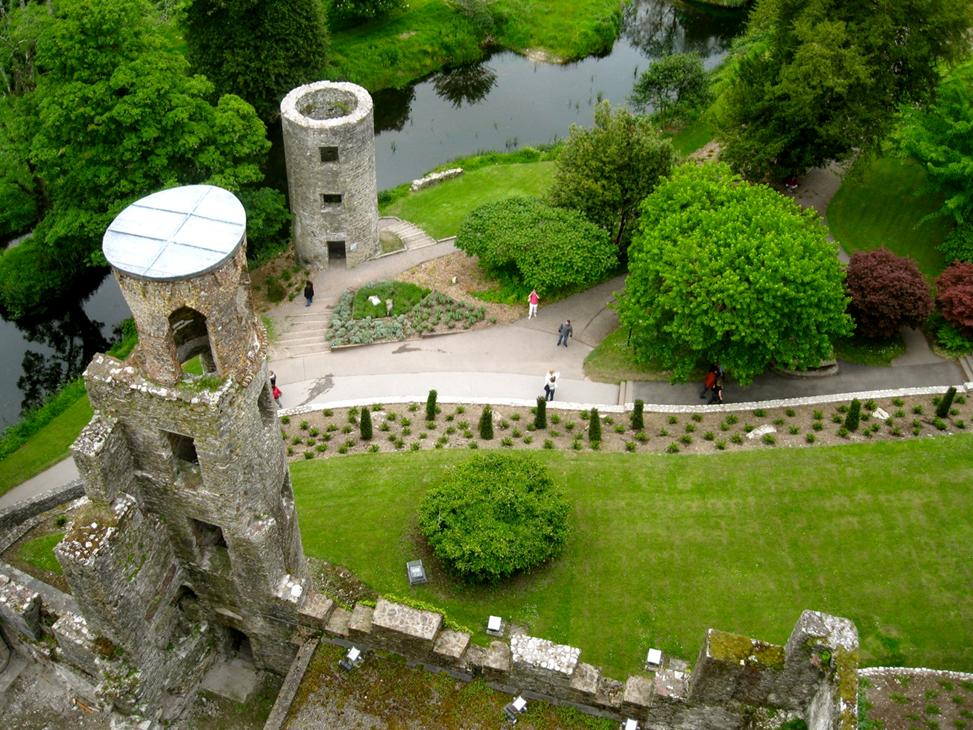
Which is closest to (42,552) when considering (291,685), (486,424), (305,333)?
(291,685)

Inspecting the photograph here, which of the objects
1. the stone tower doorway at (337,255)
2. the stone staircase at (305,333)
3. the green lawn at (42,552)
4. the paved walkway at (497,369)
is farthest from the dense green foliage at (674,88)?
the green lawn at (42,552)

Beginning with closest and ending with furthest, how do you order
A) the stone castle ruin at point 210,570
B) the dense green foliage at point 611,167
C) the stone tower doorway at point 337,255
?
1. the stone castle ruin at point 210,570
2. the dense green foliage at point 611,167
3. the stone tower doorway at point 337,255

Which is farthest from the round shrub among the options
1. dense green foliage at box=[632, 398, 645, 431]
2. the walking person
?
the walking person

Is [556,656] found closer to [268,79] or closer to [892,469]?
[892,469]

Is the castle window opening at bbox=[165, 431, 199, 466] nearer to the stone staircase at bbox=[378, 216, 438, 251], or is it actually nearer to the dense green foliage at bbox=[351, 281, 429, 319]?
the dense green foliage at bbox=[351, 281, 429, 319]

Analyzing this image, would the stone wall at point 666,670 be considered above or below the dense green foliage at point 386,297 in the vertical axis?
above

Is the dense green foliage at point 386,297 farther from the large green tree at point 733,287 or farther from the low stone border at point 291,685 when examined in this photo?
the low stone border at point 291,685
